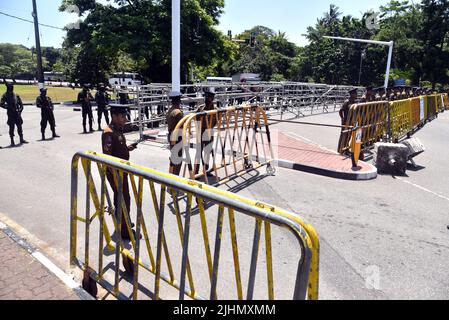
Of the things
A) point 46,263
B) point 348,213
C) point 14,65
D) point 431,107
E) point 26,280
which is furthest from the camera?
point 14,65

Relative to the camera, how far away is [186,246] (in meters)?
2.66

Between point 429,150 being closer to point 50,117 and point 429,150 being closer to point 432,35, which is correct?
point 50,117

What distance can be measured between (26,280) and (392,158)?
7829 mm

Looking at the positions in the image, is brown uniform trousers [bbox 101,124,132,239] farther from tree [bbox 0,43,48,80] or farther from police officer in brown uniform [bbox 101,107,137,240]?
tree [bbox 0,43,48,80]

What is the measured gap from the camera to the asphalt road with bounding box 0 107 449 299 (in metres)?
3.85

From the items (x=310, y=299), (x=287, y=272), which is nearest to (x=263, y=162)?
(x=287, y=272)

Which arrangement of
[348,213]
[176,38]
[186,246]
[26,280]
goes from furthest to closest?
[176,38], [348,213], [26,280], [186,246]

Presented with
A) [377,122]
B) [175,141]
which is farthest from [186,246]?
[377,122]

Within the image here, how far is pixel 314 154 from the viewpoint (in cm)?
974

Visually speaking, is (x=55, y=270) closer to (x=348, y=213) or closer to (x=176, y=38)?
(x=348, y=213)

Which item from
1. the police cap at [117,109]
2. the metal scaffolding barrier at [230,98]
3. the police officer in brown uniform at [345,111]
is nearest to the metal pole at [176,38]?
the metal scaffolding barrier at [230,98]

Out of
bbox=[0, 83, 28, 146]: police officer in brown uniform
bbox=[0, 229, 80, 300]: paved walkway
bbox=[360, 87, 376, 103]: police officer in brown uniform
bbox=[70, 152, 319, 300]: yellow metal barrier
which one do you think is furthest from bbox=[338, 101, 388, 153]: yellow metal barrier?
bbox=[0, 83, 28, 146]: police officer in brown uniform

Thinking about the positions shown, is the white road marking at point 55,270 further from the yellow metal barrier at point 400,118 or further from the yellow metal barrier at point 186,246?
the yellow metal barrier at point 400,118

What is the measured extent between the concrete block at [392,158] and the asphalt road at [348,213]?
14.4 inches
